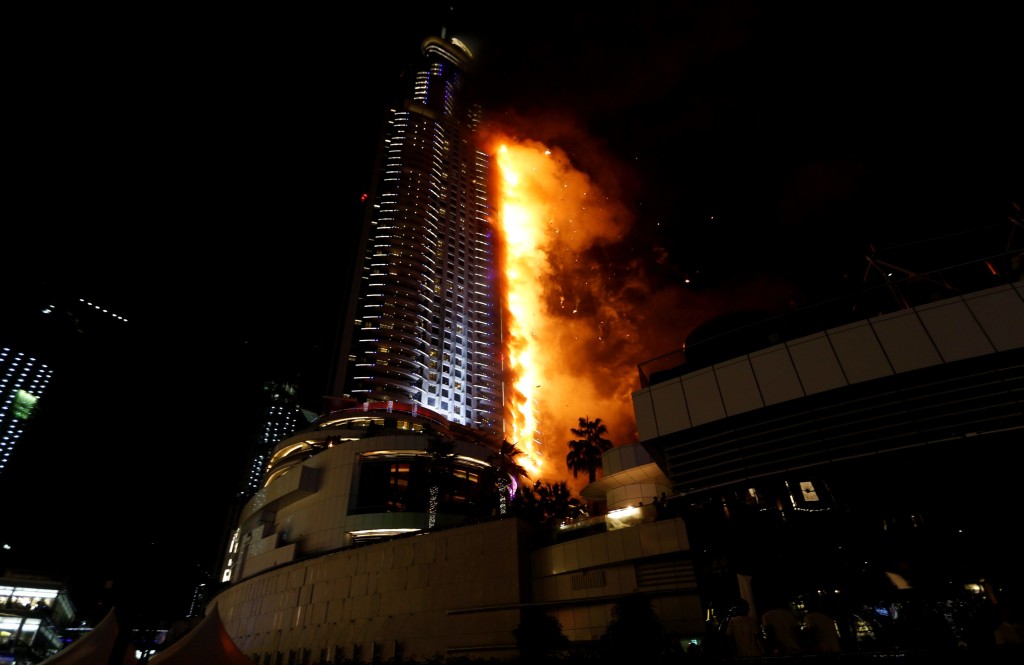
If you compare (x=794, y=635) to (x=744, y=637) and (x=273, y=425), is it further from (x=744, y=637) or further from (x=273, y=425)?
(x=273, y=425)

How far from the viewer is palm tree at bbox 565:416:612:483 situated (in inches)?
2084

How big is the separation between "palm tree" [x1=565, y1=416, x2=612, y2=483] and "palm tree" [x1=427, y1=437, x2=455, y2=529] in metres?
12.9

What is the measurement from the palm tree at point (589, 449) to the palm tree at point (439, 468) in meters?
12.9

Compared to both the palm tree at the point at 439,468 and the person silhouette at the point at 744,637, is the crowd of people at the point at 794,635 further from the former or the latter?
the palm tree at the point at 439,468

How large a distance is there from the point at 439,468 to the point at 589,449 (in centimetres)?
1618

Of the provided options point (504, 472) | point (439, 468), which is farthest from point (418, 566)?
point (504, 472)

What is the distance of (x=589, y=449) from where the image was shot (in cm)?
5328

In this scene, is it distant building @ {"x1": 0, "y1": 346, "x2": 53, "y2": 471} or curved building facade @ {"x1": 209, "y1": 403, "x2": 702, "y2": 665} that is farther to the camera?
distant building @ {"x1": 0, "y1": 346, "x2": 53, "y2": 471}

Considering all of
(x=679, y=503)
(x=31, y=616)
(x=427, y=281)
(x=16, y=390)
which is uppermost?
(x=16, y=390)

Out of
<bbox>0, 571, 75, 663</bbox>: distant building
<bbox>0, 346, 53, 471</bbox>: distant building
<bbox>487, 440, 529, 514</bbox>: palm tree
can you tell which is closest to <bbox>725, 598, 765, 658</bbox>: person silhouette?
<bbox>487, 440, 529, 514</bbox>: palm tree

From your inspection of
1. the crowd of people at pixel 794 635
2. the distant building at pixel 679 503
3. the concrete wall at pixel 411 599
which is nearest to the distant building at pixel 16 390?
the distant building at pixel 679 503

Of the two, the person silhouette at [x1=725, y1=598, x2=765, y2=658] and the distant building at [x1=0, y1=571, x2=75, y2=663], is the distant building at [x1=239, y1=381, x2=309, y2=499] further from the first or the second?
the person silhouette at [x1=725, y1=598, x2=765, y2=658]

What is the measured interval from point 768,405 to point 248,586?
4018 centimetres

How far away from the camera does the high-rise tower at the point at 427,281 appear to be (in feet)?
A: 271
